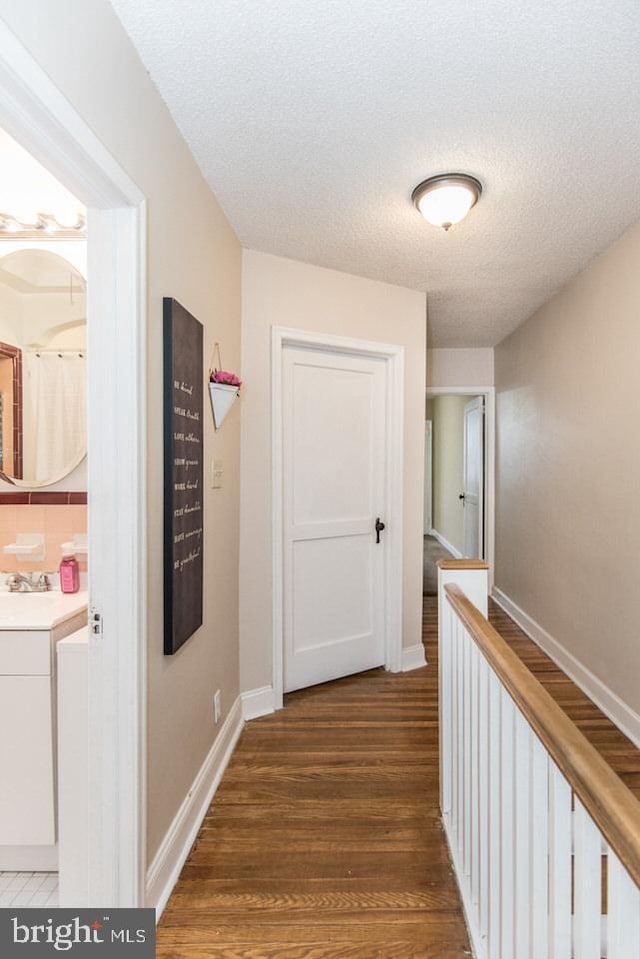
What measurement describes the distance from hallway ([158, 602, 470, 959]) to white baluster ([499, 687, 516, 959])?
44cm

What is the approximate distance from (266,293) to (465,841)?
99.6 inches

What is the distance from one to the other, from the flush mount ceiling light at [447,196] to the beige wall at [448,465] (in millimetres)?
4196

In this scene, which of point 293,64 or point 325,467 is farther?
point 325,467

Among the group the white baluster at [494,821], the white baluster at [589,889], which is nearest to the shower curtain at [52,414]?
the white baluster at [494,821]

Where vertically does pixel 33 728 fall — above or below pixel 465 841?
above

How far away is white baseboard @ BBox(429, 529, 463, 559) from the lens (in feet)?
23.5

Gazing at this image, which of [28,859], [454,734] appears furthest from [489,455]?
[28,859]

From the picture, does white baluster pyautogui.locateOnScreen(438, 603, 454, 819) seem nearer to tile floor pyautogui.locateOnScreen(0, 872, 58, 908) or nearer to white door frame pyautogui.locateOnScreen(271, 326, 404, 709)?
white door frame pyautogui.locateOnScreen(271, 326, 404, 709)

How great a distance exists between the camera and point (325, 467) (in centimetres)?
305

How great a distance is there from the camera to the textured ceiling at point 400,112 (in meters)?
1.33

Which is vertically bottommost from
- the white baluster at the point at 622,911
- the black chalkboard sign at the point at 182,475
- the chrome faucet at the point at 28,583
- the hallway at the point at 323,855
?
the hallway at the point at 323,855

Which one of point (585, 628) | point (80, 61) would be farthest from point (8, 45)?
point (585, 628)

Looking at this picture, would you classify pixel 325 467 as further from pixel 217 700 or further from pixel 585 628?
pixel 585 628

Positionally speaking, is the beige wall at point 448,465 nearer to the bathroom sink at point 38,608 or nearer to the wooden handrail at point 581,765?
the bathroom sink at point 38,608
